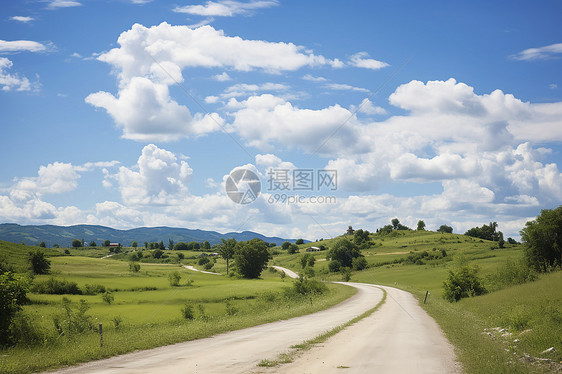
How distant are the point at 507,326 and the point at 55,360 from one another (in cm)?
2506

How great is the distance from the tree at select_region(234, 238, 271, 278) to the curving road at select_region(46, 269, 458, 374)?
86.3 m

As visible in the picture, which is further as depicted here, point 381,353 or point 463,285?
point 463,285

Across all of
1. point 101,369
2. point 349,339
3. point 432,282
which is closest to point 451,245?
point 432,282

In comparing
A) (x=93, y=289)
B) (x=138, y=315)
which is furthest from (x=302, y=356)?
(x=93, y=289)

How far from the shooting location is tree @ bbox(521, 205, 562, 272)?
55.7m

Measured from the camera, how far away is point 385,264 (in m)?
134

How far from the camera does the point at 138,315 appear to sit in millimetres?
43719

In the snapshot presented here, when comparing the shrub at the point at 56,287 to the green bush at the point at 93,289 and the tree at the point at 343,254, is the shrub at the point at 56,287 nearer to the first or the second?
the green bush at the point at 93,289

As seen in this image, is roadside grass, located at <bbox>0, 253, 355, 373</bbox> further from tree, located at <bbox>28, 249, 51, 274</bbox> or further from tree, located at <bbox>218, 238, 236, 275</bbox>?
tree, located at <bbox>218, 238, 236, 275</bbox>

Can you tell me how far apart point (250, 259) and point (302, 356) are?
315 feet

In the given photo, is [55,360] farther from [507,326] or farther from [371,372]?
[507,326]

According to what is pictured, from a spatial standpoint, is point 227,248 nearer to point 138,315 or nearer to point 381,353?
point 138,315

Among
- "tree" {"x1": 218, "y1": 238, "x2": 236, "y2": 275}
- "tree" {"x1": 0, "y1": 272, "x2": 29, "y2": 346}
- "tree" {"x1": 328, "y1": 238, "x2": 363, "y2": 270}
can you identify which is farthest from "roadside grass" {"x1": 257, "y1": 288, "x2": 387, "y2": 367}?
"tree" {"x1": 328, "y1": 238, "x2": 363, "y2": 270}

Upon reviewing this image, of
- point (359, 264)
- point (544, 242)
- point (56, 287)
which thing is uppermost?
point (544, 242)
